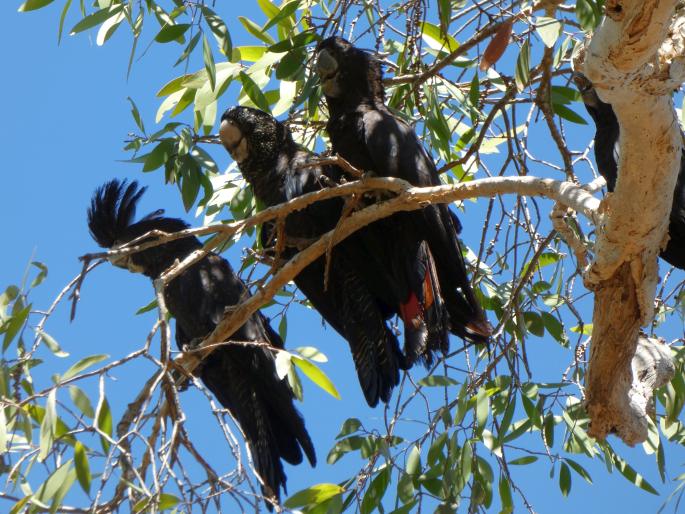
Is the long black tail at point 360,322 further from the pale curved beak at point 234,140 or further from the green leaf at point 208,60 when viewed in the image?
the green leaf at point 208,60

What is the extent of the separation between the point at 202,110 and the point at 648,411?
136 centimetres

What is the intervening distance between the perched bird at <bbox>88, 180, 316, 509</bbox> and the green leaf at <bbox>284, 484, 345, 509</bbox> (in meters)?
1.04

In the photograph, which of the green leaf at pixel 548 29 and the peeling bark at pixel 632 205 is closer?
the peeling bark at pixel 632 205

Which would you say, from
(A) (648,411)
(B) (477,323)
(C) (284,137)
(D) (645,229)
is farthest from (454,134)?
(D) (645,229)

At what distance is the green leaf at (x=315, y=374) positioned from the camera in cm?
191

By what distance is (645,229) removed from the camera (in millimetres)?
1707

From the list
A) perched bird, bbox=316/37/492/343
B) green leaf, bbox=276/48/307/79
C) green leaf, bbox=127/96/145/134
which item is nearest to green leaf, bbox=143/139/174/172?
green leaf, bbox=127/96/145/134

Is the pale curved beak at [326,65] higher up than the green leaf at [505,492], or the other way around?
the pale curved beak at [326,65]

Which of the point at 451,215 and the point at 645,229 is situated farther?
the point at 451,215

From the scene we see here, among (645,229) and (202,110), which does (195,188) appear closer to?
(202,110)

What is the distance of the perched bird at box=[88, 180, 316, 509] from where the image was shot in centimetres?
298

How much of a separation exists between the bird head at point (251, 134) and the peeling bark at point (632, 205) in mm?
1401

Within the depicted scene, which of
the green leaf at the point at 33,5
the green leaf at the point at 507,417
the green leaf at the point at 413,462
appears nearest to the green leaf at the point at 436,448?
the green leaf at the point at 413,462

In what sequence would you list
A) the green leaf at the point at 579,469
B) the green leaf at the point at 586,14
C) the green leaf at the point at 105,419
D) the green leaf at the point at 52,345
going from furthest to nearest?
the green leaf at the point at 579,469
the green leaf at the point at 586,14
the green leaf at the point at 52,345
the green leaf at the point at 105,419
